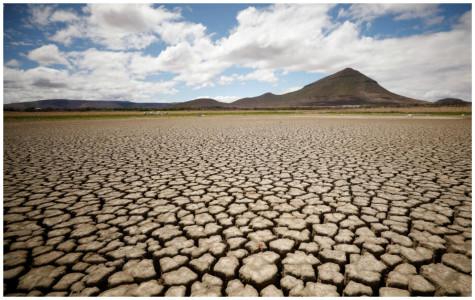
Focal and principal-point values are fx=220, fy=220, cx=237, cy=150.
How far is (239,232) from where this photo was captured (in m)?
2.19

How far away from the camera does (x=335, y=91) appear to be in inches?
5679

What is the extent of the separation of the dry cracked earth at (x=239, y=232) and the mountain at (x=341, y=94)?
12666 cm

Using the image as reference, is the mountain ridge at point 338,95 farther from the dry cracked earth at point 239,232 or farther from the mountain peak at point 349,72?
the dry cracked earth at point 239,232

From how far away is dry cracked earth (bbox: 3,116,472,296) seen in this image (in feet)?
5.22

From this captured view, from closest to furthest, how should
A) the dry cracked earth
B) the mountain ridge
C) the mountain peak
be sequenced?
the dry cracked earth < the mountain ridge < the mountain peak

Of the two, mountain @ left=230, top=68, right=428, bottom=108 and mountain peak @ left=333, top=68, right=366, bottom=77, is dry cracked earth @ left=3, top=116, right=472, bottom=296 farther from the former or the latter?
mountain peak @ left=333, top=68, right=366, bottom=77

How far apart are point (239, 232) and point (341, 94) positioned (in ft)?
501

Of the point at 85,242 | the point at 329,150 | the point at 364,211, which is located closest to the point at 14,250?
the point at 85,242

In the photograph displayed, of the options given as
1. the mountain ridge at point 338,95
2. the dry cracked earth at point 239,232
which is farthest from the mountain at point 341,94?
the dry cracked earth at point 239,232

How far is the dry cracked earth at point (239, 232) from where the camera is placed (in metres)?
1.59

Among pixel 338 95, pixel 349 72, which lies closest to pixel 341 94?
pixel 338 95

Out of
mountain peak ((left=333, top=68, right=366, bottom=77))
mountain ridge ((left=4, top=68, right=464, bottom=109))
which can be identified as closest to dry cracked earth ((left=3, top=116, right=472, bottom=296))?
mountain ridge ((left=4, top=68, right=464, bottom=109))

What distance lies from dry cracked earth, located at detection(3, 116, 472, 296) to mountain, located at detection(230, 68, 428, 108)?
4987 inches

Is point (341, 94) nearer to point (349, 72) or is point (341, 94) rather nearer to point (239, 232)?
point (349, 72)
